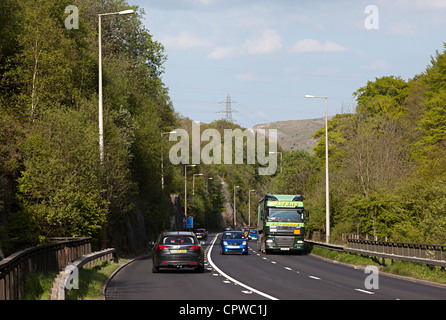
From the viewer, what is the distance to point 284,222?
43875mm

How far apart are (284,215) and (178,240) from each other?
18512 mm

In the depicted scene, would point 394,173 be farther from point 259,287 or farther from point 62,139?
point 259,287

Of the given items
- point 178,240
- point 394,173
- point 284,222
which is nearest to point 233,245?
point 284,222

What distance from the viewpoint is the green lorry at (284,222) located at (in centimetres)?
4384

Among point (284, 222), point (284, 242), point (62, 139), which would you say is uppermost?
point (62, 139)

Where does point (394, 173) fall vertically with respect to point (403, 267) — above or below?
above

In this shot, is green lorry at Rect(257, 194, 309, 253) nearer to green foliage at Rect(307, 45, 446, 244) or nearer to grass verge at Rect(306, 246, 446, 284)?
green foliage at Rect(307, 45, 446, 244)

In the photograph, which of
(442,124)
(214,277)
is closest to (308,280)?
(214,277)

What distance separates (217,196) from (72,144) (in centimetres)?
11832

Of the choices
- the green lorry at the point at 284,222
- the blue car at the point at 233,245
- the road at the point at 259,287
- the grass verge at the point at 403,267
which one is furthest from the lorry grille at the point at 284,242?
the road at the point at 259,287

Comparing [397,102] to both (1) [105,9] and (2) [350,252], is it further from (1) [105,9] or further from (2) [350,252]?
(2) [350,252]

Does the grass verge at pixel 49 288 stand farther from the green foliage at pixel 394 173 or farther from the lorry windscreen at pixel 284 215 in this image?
the lorry windscreen at pixel 284 215

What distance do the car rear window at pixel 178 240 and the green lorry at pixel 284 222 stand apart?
708 inches

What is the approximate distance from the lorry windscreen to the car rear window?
18014mm
